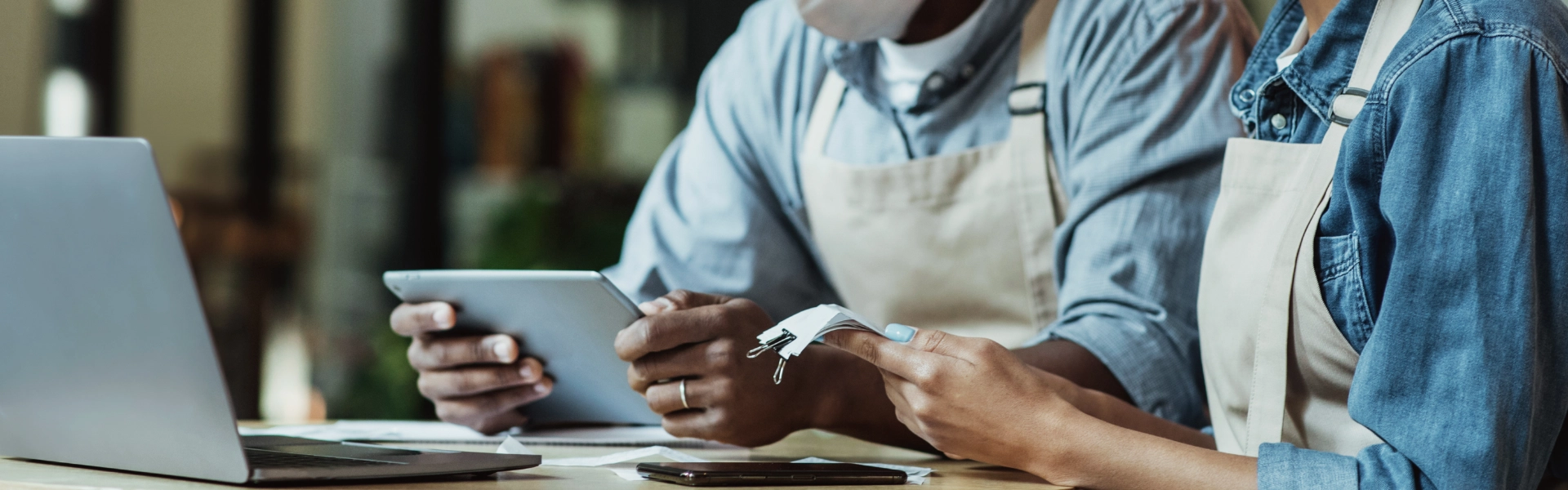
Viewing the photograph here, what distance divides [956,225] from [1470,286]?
0.74 metres

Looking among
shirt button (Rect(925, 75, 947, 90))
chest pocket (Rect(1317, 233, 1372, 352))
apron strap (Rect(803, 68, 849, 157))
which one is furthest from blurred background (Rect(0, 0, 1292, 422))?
chest pocket (Rect(1317, 233, 1372, 352))

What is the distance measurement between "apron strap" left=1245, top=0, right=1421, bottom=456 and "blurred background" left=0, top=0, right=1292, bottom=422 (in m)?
2.74

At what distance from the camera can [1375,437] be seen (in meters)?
0.88

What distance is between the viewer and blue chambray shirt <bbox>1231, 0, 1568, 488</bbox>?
2.39ft

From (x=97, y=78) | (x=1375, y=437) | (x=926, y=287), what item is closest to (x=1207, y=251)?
(x=1375, y=437)

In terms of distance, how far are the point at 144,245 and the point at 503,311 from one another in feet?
1.53

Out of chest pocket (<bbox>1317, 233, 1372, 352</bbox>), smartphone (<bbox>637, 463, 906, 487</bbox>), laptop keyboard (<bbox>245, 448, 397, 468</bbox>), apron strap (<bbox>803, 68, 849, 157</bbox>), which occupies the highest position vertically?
apron strap (<bbox>803, 68, 849, 157</bbox>)

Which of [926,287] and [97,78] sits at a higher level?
[97,78]

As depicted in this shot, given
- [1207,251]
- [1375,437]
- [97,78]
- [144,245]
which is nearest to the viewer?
[144,245]

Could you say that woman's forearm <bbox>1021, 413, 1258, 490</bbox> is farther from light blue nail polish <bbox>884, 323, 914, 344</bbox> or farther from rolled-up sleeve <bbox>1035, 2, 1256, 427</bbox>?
rolled-up sleeve <bbox>1035, 2, 1256, 427</bbox>

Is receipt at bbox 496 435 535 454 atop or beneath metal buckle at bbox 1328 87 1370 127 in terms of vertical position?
beneath

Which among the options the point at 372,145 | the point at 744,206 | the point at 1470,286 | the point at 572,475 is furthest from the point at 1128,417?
A: the point at 372,145

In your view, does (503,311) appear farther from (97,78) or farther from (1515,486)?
(97,78)

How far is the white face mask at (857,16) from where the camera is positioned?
55.8 inches
